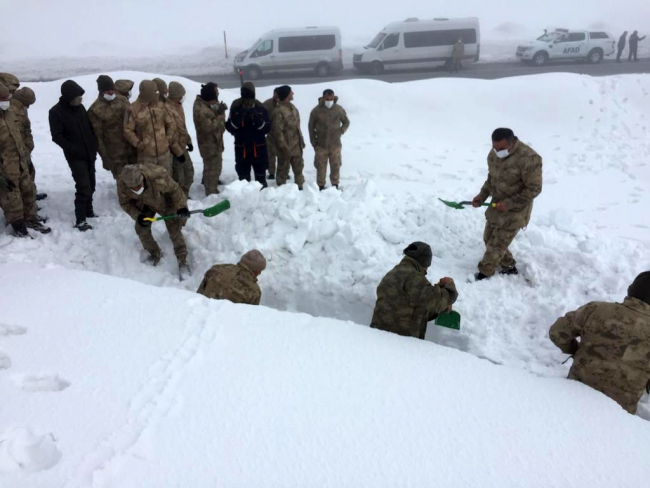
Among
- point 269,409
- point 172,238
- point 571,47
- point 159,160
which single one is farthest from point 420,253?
point 571,47

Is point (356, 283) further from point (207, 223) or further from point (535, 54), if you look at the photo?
point (535, 54)

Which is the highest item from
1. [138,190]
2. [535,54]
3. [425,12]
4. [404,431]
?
[425,12]

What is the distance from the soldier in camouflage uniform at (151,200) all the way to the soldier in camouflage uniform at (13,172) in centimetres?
134

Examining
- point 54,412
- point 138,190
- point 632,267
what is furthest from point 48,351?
point 632,267

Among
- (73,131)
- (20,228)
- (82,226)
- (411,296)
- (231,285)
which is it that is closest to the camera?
(411,296)

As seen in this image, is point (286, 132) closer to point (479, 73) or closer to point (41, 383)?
point (41, 383)

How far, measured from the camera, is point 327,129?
22.3 ft

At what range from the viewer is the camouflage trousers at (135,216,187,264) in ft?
16.5

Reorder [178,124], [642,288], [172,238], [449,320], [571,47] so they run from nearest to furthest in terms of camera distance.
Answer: [642,288], [449,320], [172,238], [178,124], [571,47]

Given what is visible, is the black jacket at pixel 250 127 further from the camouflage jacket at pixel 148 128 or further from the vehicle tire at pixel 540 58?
the vehicle tire at pixel 540 58

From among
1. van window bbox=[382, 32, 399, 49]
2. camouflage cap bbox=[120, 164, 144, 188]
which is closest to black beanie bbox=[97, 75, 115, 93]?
camouflage cap bbox=[120, 164, 144, 188]

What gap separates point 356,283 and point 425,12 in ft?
90.4

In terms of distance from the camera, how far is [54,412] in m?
2.35

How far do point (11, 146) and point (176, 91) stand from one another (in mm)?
1914
